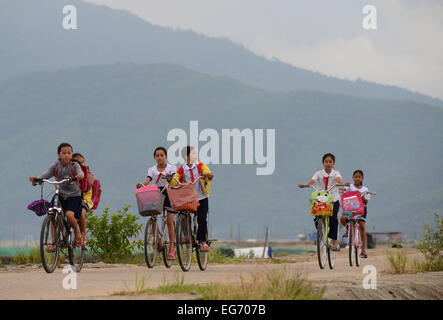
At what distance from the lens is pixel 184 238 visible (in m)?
13.7

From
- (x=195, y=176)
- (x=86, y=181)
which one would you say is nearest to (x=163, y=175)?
(x=195, y=176)

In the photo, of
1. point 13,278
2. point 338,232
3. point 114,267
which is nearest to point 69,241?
point 13,278

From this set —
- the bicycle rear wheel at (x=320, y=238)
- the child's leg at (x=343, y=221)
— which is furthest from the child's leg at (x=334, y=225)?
the child's leg at (x=343, y=221)

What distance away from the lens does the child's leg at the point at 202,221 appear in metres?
14.0

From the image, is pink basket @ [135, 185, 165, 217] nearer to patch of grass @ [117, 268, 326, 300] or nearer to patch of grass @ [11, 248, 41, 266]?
patch of grass @ [117, 268, 326, 300]

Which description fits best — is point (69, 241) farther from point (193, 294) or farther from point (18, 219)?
point (18, 219)

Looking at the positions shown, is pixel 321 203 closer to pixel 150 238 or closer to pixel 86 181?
pixel 150 238

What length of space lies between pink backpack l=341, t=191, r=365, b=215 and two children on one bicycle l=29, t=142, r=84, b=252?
4.70 meters

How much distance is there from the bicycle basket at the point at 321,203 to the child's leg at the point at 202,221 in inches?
65.4

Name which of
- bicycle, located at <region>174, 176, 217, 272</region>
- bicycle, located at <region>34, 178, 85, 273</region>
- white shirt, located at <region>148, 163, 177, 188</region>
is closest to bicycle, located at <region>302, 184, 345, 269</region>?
bicycle, located at <region>174, 176, 217, 272</region>

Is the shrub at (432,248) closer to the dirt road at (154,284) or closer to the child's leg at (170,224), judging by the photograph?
the dirt road at (154,284)

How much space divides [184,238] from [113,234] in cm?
446
